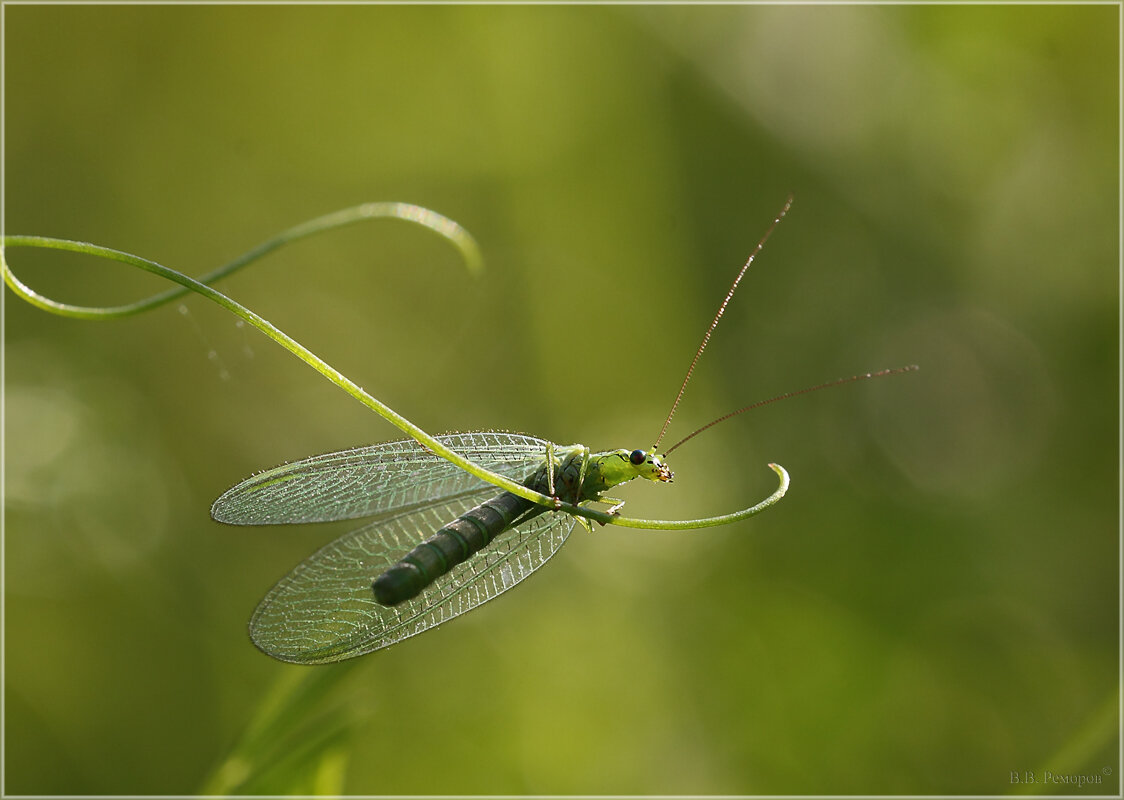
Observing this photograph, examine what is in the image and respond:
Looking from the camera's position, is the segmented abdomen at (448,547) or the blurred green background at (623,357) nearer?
the segmented abdomen at (448,547)

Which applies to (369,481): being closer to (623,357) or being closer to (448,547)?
(448,547)

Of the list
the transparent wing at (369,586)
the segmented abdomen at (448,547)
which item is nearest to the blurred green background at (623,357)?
the transparent wing at (369,586)

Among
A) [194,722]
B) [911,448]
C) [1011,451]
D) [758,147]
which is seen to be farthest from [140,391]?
[1011,451]

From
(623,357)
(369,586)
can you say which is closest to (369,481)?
(369,586)

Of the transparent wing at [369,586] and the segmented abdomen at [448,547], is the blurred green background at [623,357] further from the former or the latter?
the segmented abdomen at [448,547]

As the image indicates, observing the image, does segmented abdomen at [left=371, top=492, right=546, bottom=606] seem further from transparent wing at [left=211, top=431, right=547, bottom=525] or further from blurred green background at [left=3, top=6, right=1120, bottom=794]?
blurred green background at [left=3, top=6, right=1120, bottom=794]

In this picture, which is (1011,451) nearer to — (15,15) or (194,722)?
(194,722)
